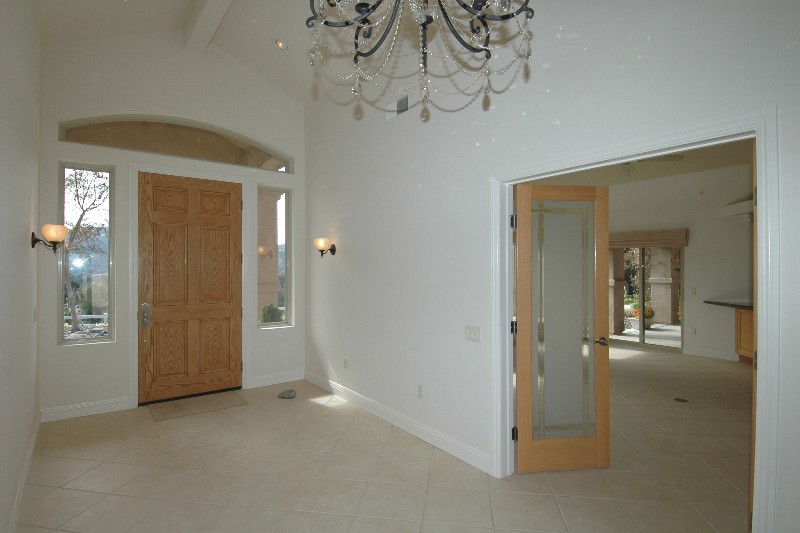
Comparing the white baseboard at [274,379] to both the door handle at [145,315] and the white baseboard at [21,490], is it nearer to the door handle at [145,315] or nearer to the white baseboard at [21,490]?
the door handle at [145,315]

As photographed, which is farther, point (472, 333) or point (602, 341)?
point (472, 333)

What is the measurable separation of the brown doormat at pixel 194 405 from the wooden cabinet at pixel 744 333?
7.50m

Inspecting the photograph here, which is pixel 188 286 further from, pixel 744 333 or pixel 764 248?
pixel 744 333

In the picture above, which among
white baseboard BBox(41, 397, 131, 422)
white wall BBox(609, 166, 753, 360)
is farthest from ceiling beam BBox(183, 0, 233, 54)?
white wall BBox(609, 166, 753, 360)

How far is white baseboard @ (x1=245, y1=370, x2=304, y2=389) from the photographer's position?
545 cm

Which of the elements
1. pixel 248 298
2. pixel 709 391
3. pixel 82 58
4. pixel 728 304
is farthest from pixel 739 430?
pixel 82 58

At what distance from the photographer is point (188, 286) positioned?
5059mm

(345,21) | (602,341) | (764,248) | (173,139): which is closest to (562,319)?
(602,341)

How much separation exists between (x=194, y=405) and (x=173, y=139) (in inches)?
124

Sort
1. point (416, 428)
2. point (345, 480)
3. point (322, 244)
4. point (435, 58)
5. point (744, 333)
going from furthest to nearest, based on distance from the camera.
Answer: point (744, 333) → point (322, 244) → point (416, 428) → point (435, 58) → point (345, 480)

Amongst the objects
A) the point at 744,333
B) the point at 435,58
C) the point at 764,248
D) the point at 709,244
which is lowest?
the point at 744,333

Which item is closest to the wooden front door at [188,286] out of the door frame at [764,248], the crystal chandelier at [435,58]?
the crystal chandelier at [435,58]

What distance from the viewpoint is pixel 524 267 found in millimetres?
3168

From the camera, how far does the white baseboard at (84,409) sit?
4.23 meters
